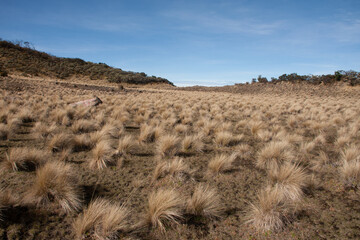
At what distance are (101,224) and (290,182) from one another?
2.88 m

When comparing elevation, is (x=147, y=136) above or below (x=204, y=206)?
above

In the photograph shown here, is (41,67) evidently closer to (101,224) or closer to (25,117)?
(25,117)

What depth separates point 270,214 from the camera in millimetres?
2340

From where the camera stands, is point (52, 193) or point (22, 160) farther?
point (22, 160)

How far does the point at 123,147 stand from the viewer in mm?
4527

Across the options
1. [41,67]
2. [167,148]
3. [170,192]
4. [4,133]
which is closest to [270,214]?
[170,192]

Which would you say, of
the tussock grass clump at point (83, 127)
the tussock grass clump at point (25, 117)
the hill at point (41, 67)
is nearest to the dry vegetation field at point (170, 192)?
the tussock grass clump at point (83, 127)

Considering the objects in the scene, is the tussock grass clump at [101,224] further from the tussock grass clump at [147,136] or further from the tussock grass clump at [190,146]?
the tussock grass clump at [147,136]

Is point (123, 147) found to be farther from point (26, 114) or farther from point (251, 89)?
point (251, 89)

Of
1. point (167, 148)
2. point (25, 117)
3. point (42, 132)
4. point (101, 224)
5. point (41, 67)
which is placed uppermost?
point (41, 67)

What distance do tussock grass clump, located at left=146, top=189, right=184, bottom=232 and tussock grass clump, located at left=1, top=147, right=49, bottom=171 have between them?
2586mm

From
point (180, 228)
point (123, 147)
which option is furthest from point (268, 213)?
point (123, 147)

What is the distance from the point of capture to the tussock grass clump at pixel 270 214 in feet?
7.44

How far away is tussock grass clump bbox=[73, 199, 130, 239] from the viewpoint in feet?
6.64
